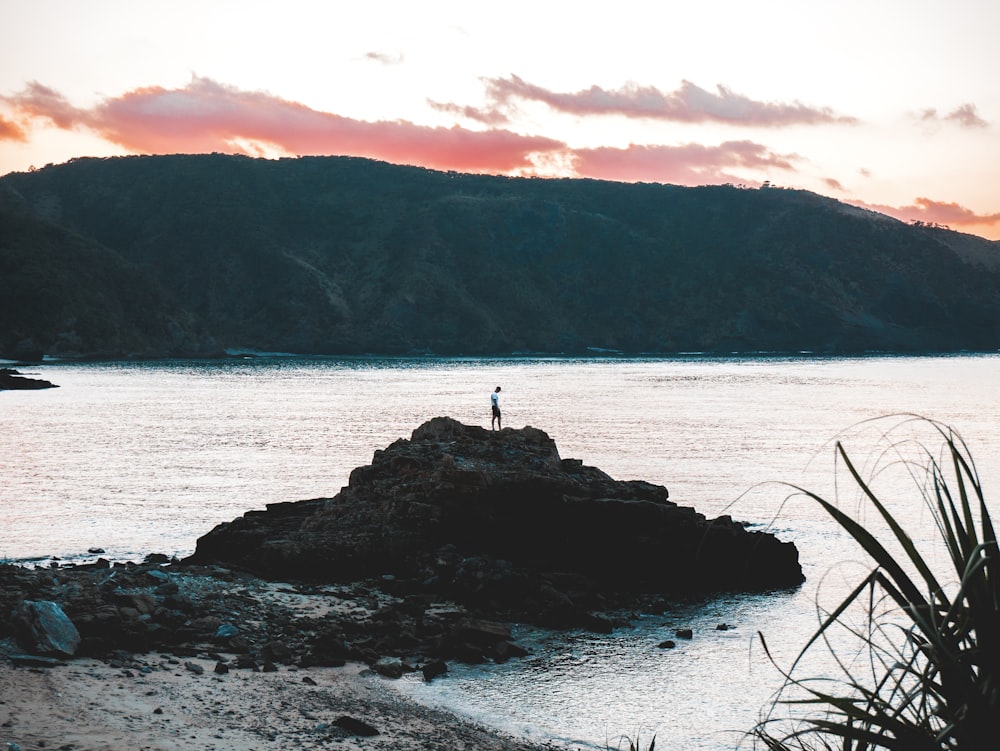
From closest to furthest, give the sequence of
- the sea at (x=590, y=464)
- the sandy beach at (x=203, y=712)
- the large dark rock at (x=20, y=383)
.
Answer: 1. the sandy beach at (x=203, y=712)
2. the sea at (x=590, y=464)
3. the large dark rock at (x=20, y=383)

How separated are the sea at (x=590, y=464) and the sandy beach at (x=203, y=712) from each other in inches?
31.5

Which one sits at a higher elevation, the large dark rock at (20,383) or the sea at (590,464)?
the large dark rock at (20,383)

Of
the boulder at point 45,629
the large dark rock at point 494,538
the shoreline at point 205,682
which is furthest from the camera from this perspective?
the large dark rock at point 494,538

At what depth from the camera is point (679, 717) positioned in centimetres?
1404

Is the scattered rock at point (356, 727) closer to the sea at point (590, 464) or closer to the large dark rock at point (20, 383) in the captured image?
the sea at point (590, 464)

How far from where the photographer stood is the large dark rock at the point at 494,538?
2073 cm

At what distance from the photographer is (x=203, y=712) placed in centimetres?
1214

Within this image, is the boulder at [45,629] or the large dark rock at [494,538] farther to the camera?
the large dark rock at [494,538]

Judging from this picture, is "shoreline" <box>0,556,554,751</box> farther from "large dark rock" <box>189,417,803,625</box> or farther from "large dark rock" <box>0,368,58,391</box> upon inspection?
"large dark rock" <box>0,368,58,391</box>

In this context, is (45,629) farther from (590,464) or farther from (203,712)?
(590,464)

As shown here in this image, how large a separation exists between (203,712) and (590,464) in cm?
3362

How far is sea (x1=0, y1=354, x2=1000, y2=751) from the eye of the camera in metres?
14.4

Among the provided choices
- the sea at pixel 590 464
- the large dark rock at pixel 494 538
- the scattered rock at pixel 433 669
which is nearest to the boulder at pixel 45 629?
the sea at pixel 590 464

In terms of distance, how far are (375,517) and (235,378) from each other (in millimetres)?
105449
